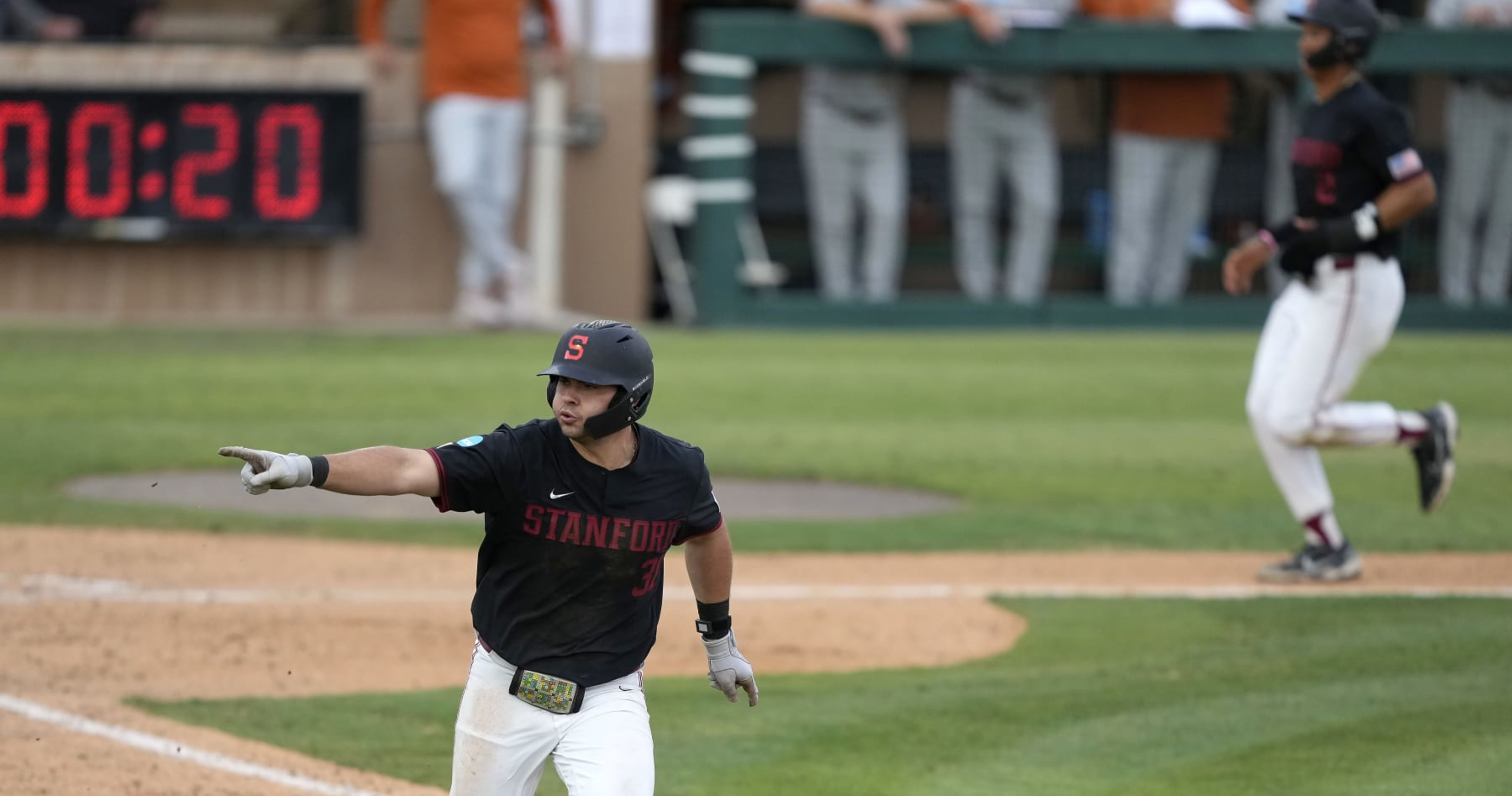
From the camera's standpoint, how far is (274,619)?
784 centimetres

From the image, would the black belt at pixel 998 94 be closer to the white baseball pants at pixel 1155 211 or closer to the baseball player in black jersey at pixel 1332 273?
the white baseball pants at pixel 1155 211

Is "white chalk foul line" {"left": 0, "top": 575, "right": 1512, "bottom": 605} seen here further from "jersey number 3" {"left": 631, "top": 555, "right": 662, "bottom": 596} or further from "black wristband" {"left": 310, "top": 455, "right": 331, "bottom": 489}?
"black wristband" {"left": 310, "top": 455, "right": 331, "bottom": 489}

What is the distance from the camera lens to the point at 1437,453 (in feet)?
27.8

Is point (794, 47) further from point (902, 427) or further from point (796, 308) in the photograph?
point (902, 427)

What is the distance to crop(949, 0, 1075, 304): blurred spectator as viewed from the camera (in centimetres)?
1594

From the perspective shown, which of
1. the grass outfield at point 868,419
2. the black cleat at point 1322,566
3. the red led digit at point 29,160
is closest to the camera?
the black cleat at point 1322,566

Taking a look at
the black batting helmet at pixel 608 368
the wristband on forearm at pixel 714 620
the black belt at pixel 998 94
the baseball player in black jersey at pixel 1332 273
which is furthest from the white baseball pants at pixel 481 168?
the black batting helmet at pixel 608 368

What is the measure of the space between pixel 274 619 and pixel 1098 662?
3120 millimetres

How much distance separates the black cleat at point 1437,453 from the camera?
27.7 feet

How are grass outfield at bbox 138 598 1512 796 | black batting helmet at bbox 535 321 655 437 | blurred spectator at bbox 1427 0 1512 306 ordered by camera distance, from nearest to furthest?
1. black batting helmet at bbox 535 321 655 437
2. grass outfield at bbox 138 598 1512 796
3. blurred spectator at bbox 1427 0 1512 306

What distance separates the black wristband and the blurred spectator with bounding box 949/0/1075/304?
12081 mm

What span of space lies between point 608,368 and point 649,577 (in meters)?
0.55

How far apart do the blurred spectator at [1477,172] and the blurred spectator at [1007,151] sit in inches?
125

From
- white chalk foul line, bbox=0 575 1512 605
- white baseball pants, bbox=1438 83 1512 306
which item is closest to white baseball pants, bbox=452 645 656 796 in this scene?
white chalk foul line, bbox=0 575 1512 605
